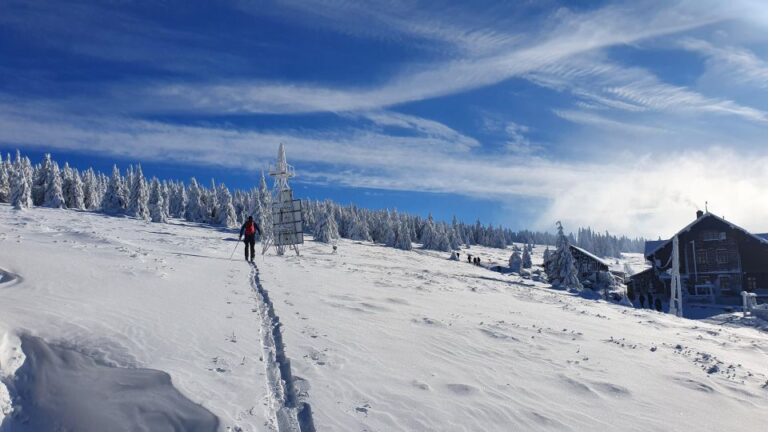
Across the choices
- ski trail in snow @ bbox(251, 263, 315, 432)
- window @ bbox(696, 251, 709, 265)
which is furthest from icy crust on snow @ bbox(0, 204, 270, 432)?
window @ bbox(696, 251, 709, 265)

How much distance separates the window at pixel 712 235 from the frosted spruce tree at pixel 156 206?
73.5 m

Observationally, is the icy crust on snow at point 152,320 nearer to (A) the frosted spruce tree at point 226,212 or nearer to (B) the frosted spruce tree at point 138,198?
(B) the frosted spruce tree at point 138,198

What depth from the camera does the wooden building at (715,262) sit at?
41.1 meters

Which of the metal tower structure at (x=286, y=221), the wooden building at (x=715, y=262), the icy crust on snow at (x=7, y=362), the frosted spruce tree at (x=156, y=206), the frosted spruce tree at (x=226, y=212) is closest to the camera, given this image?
the icy crust on snow at (x=7, y=362)

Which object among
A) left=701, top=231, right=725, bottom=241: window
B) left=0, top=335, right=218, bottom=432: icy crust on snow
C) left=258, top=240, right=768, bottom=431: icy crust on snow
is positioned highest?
left=701, top=231, right=725, bottom=241: window

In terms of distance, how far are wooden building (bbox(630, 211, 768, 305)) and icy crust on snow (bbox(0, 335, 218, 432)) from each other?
1932 inches

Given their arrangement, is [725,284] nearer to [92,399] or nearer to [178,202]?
[92,399]

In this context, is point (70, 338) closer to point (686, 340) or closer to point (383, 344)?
point (383, 344)

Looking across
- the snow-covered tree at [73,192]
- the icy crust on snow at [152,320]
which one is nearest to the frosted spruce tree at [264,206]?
the snow-covered tree at [73,192]

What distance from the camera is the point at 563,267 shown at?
45.4m

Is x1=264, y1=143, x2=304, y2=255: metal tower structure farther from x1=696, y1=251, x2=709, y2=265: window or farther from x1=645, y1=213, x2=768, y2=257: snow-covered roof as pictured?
x1=696, y1=251, x2=709, y2=265: window

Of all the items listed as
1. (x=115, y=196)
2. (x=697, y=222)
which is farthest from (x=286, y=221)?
(x=115, y=196)

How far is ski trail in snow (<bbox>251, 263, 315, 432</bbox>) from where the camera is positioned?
206 inches

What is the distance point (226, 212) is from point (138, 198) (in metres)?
17.1
